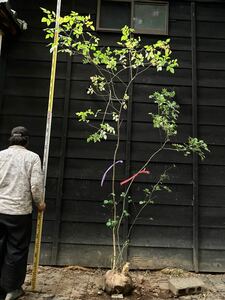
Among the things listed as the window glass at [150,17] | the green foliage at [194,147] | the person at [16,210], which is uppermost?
the window glass at [150,17]

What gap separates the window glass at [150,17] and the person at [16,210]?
113 inches

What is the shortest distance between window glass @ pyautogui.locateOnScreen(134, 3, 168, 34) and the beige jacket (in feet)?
9.40

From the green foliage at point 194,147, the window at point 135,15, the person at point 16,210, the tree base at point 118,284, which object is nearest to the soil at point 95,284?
the tree base at point 118,284

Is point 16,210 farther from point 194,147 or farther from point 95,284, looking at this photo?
point 194,147

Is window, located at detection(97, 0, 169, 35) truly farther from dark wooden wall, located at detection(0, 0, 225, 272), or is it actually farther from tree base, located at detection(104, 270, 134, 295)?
tree base, located at detection(104, 270, 134, 295)

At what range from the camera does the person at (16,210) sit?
12.4 feet

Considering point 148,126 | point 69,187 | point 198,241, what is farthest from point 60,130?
point 198,241

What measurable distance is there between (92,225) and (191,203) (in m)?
1.49

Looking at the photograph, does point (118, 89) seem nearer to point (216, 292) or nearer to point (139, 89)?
Result: point (139, 89)

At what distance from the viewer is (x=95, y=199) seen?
201 inches

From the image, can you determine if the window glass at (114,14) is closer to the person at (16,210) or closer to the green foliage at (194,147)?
the green foliage at (194,147)

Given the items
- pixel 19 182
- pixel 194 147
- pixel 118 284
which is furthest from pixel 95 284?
pixel 194 147

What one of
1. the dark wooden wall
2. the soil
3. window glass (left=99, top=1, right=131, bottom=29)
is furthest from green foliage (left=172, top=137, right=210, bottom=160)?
window glass (left=99, top=1, right=131, bottom=29)

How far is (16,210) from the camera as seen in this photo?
12.5 feet
